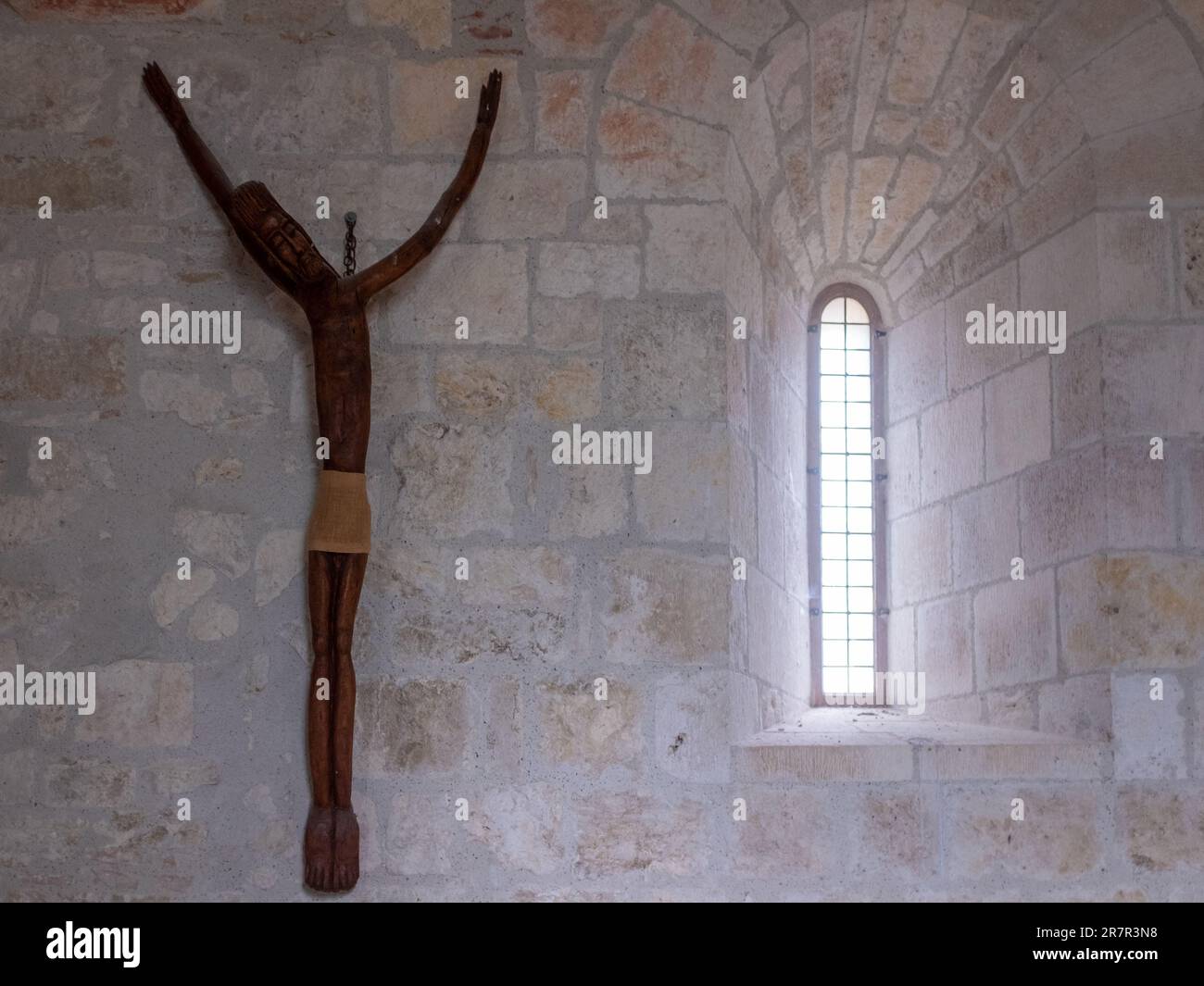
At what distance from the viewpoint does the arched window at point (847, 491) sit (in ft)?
16.3

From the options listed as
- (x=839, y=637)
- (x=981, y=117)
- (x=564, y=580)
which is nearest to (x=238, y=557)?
(x=564, y=580)

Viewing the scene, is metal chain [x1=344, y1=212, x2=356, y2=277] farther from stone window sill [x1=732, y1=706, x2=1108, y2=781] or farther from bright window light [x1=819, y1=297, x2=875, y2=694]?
bright window light [x1=819, y1=297, x2=875, y2=694]

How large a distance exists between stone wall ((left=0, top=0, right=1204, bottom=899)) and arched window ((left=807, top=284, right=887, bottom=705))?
76cm

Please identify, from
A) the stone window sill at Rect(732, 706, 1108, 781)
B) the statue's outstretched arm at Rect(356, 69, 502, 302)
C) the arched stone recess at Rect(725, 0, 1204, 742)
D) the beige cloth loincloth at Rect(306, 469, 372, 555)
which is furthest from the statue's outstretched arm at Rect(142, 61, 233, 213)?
the stone window sill at Rect(732, 706, 1108, 781)

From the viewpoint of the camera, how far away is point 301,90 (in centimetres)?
404

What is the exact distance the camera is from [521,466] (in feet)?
12.8

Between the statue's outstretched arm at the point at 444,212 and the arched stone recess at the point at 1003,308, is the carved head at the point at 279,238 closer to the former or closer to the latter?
the statue's outstretched arm at the point at 444,212

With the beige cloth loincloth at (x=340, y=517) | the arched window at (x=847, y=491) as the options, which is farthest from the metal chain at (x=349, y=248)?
the arched window at (x=847, y=491)

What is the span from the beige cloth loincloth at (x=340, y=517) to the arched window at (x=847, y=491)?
169 centimetres

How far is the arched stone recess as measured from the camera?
4.00 m

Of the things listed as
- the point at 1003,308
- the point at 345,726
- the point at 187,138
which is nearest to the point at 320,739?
the point at 345,726

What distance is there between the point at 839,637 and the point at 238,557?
1956 millimetres

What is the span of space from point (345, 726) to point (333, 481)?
568 mm

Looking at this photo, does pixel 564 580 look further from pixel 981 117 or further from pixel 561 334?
pixel 981 117
